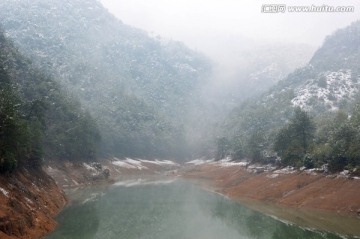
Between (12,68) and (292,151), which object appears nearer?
(292,151)

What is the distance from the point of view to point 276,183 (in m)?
93.9

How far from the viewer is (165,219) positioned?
6297cm

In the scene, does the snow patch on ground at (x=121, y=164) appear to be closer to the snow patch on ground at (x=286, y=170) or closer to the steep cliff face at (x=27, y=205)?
the snow patch on ground at (x=286, y=170)

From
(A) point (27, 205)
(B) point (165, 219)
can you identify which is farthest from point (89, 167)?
(A) point (27, 205)

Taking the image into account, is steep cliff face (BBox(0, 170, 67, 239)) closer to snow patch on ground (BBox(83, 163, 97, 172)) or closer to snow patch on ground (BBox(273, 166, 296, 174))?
snow patch on ground (BBox(83, 163, 97, 172))

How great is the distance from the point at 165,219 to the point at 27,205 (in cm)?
2149

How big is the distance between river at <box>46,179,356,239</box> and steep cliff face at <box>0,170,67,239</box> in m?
2.16

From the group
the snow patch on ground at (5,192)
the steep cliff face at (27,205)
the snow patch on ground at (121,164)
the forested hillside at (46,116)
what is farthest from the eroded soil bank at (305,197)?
the snow patch on ground at (121,164)

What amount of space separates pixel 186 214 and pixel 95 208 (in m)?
17.0

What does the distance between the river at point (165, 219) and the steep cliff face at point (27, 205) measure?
7.10 ft

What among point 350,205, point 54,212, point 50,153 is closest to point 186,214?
point 54,212

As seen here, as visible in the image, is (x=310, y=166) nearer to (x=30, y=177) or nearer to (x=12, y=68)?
(x=30, y=177)

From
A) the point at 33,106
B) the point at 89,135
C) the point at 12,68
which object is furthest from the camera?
the point at 89,135

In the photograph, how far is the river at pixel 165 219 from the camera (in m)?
51.8
